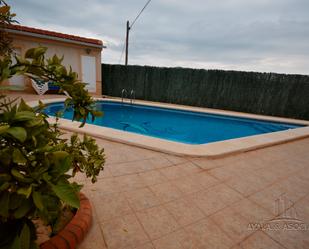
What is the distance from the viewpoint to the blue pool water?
771cm

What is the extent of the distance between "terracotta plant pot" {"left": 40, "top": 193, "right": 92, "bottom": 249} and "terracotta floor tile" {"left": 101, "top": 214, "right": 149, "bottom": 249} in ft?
0.67

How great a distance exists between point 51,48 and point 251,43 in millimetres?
12403

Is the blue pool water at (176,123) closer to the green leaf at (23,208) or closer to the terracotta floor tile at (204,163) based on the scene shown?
the terracotta floor tile at (204,163)

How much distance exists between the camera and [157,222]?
1.94m

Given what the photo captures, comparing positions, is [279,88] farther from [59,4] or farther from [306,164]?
[59,4]

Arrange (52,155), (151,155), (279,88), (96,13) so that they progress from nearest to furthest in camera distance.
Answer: (52,155), (151,155), (279,88), (96,13)

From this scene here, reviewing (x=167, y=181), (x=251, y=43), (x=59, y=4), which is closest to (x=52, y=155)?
(x=167, y=181)

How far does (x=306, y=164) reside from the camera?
3.92m

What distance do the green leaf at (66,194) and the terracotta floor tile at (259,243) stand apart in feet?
5.87

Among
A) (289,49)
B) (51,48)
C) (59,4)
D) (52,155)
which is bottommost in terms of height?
(52,155)

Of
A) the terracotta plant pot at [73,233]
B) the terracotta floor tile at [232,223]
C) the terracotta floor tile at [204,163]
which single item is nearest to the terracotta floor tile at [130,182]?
the terracotta plant pot at [73,233]

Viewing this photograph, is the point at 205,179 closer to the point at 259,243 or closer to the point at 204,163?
the point at 204,163

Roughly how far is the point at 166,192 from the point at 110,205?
0.74 metres

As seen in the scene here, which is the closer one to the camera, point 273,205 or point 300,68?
point 273,205
